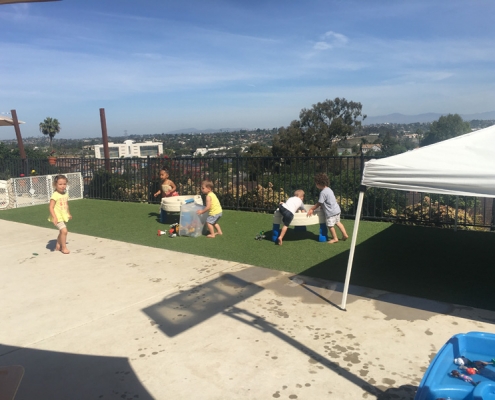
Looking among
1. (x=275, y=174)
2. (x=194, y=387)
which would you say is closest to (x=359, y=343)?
(x=194, y=387)

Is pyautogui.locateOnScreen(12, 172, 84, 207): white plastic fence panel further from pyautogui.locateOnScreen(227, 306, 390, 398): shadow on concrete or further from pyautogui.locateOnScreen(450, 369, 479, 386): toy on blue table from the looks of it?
pyautogui.locateOnScreen(450, 369, 479, 386): toy on blue table

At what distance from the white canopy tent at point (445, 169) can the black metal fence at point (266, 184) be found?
3.31 meters

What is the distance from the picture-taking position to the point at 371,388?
3176 millimetres

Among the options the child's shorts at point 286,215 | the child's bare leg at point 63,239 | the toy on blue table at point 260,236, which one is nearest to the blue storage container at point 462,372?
the child's shorts at point 286,215

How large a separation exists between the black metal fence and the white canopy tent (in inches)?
130

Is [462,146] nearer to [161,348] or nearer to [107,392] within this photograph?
[161,348]

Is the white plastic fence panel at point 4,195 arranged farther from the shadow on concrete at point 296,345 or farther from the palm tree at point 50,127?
the palm tree at point 50,127

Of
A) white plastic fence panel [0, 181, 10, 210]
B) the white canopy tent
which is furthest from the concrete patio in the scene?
white plastic fence panel [0, 181, 10, 210]

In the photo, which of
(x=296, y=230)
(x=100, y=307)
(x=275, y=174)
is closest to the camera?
(x=100, y=307)

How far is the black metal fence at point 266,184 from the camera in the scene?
29.8 feet

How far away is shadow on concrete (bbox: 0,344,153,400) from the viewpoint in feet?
10.6

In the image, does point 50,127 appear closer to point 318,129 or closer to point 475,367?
point 318,129

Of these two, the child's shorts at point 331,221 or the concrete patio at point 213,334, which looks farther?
the child's shorts at point 331,221

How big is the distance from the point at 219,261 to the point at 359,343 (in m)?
3.22
